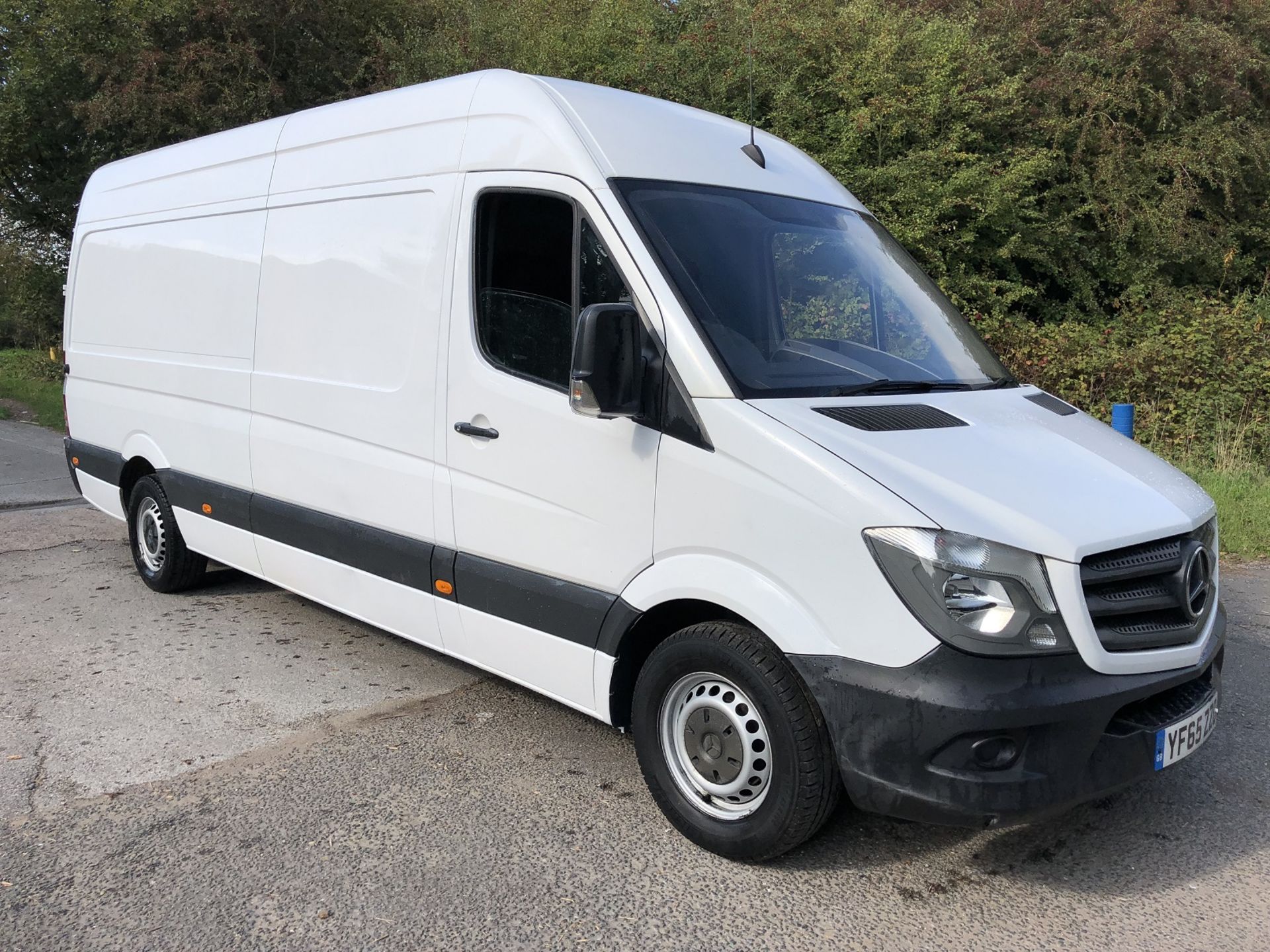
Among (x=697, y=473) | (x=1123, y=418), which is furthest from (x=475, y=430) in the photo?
(x=1123, y=418)

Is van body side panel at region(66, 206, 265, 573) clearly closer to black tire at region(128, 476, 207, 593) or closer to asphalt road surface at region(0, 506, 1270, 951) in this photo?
black tire at region(128, 476, 207, 593)

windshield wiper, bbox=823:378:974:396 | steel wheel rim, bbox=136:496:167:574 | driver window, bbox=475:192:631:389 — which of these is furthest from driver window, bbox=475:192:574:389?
steel wheel rim, bbox=136:496:167:574

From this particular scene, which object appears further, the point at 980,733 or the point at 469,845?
the point at 469,845

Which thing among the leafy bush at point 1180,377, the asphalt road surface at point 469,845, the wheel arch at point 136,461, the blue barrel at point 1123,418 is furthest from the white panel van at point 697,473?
the leafy bush at point 1180,377

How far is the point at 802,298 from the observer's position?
390 centimetres

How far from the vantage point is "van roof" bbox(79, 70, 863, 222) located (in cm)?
383

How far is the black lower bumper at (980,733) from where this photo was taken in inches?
113

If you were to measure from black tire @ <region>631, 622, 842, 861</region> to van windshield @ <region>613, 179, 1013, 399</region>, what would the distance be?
0.82 metres

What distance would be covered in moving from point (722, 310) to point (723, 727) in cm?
136

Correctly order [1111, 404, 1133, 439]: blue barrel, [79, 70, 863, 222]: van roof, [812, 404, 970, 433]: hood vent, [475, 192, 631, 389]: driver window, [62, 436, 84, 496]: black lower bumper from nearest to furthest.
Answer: [812, 404, 970, 433]: hood vent → [475, 192, 631, 389]: driver window → [79, 70, 863, 222]: van roof → [62, 436, 84, 496]: black lower bumper → [1111, 404, 1133, 439]: blue barrel

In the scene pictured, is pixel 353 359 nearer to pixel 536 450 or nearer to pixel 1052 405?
pixel 536 450

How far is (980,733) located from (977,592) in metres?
0.38

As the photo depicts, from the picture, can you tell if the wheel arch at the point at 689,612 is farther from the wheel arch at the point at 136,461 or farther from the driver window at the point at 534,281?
the wheel arch at the point at 136,461

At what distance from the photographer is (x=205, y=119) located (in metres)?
16.9
